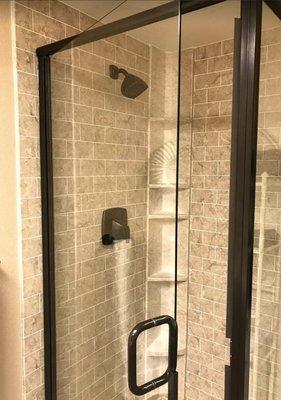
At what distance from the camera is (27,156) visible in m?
1.34

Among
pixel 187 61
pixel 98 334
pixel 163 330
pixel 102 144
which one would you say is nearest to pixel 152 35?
pixel 102 144

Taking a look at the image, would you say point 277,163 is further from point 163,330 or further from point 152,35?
point 163,330

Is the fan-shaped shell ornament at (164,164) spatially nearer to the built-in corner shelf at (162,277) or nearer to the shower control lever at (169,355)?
the built-in corner shelf at (162,277)

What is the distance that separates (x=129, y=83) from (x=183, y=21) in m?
0.55

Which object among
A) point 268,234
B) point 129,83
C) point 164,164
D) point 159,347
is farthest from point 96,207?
point 268,234

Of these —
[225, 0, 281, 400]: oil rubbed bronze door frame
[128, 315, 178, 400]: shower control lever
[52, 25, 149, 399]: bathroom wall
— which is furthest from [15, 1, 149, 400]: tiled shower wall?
[225, 0, 281, 400]: oil rubbed bronze door frame

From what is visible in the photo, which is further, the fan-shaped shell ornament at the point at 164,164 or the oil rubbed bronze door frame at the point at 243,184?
the fan-shaped shell ornament at the point at 164,164

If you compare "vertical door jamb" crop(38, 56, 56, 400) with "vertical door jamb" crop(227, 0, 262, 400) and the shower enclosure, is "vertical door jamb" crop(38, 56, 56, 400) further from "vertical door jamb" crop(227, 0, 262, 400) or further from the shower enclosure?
"vertical door jamb" crop(227, 0, 262, 400)

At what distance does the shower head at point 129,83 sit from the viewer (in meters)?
1.27

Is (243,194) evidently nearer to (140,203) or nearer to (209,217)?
(140,203)

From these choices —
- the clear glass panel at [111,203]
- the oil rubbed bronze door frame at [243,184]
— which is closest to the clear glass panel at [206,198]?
the clear glass panel at [111,203]

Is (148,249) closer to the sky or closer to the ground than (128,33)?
closer to the ground

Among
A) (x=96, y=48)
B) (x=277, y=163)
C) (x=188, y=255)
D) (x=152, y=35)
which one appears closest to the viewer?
(x=152, y=35)

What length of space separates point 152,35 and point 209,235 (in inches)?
47.0
